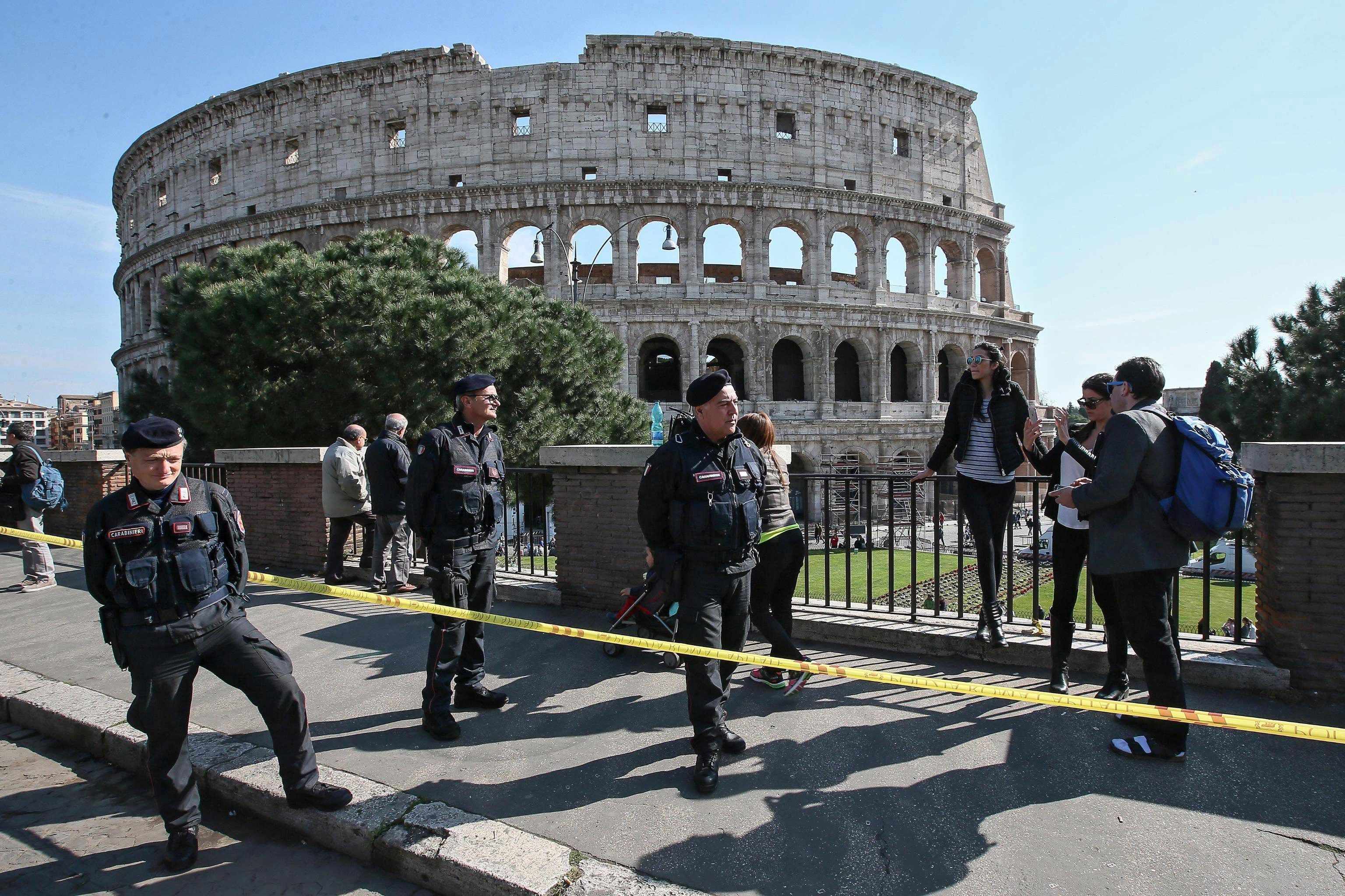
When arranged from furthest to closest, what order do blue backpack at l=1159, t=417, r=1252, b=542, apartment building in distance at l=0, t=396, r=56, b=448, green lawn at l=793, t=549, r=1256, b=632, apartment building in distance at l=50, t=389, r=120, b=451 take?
apartment building in distance at l=0, t=396, r=56, b=448 → apartment building in distance at l=50, t=389, r=120, b=451 → green lawn at l=793, t=549, r=1256, b=632 → blue backpack at l=1159, t=417, r=1252, b=542

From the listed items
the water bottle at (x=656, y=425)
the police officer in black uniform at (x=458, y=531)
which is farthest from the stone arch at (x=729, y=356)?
the police officer in black uniform at (x=458, y=531)

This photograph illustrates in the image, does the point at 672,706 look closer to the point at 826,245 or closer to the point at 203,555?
the point at 203,555

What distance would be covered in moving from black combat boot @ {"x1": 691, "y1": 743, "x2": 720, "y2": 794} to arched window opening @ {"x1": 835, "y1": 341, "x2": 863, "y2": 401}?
31809 mm

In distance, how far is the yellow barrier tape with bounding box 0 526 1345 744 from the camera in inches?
107

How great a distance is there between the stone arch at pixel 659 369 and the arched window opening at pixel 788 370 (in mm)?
4640

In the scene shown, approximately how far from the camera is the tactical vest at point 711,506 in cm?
355

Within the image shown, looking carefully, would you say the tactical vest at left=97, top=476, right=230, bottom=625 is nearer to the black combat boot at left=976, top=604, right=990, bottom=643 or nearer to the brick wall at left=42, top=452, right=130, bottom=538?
the black combat boot at left=976, top=604, right=990, bottom=643

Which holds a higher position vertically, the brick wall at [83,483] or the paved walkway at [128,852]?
the brick wall at [83,483]

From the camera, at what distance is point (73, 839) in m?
3.39

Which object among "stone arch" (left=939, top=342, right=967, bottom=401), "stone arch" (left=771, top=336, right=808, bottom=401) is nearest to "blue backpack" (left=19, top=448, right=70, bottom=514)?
"stone arch" (left=771, top=336, right=808, bottom=401)

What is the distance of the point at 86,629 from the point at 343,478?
2.53m

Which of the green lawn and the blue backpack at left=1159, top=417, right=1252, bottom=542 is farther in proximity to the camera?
the green lawn

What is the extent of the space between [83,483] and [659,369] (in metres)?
24.2

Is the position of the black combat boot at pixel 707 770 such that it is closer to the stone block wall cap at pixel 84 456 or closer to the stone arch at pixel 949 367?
the stone block wall cap at pixel 84 456
